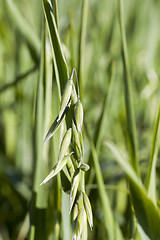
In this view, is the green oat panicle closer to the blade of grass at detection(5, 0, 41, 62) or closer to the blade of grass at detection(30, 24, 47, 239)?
the blade of grass at detection(30, 24, 47, 239)

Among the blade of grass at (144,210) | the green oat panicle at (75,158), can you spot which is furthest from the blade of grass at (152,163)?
the green oat panicle at (75,158)

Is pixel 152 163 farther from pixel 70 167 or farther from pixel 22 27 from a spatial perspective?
pixel 22 27

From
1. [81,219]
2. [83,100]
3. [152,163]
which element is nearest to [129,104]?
[152,163]

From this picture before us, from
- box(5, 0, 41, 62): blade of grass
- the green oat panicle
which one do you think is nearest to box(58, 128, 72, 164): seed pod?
the green oat panicle

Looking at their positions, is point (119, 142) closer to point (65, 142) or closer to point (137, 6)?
point (65, 142)

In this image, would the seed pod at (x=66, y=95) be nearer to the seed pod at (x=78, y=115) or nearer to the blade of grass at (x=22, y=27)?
the seed pod at (x=78, y=115)
